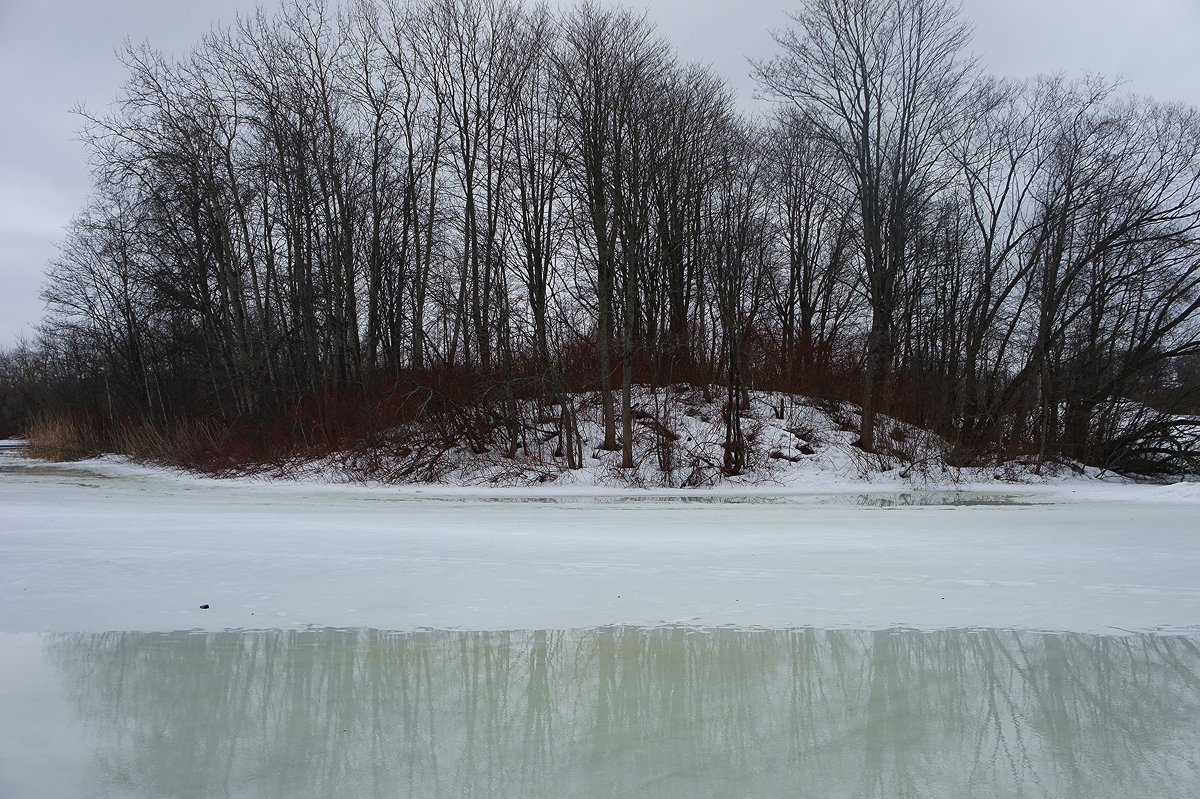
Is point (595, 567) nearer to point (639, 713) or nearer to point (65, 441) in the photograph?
point (639, 713)

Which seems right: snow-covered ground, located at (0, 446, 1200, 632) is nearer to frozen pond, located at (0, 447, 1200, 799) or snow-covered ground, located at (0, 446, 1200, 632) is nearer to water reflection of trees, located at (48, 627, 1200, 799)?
frozen pond, located at (0, 447, 1200, 799)

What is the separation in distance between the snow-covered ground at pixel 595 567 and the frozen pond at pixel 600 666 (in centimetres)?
5

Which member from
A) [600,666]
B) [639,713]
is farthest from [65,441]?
[639,713]

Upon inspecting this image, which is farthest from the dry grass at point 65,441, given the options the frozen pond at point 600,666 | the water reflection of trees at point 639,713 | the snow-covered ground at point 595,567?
the water reflection of trees at point 639,713

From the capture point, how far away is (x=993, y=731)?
12.7 ft

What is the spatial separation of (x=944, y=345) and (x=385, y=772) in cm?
3154

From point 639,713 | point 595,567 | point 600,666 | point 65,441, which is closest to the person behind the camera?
point 639,713

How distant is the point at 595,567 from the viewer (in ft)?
26.5

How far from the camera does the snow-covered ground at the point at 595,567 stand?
6.11m

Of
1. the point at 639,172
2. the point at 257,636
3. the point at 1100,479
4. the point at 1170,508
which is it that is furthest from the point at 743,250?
the point at 257,636

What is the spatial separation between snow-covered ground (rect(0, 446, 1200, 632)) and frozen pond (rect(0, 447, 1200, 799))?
5cm

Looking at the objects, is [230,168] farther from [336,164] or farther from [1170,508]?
[1170,508]

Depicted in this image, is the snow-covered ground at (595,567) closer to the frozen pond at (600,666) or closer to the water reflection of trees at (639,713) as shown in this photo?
the frozen pond at (600,666)

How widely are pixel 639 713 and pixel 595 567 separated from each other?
3899 millimetres
